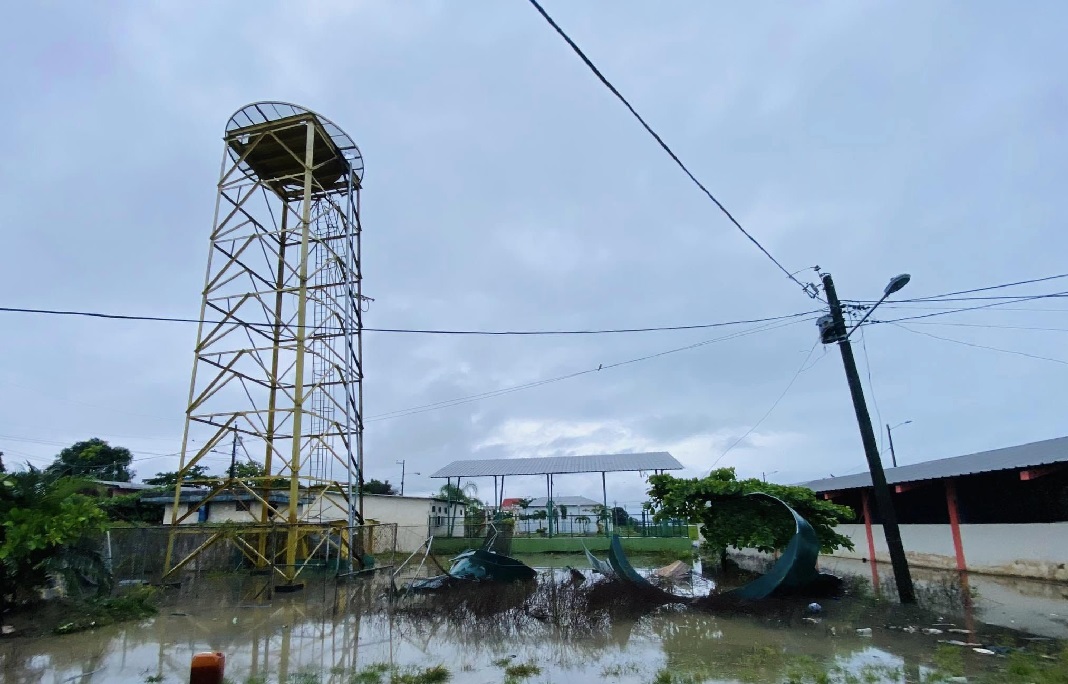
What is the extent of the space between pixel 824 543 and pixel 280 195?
19007 mm

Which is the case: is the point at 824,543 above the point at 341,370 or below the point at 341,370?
below

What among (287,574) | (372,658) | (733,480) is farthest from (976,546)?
(287,574)

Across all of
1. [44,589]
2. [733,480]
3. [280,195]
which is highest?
[280,195]

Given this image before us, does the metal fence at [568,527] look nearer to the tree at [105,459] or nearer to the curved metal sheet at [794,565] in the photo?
the curved metal sheet at [794,565]

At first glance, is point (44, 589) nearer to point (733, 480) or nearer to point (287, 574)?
point (287, 574)

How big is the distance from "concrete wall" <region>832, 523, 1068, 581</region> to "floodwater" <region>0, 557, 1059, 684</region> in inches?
243

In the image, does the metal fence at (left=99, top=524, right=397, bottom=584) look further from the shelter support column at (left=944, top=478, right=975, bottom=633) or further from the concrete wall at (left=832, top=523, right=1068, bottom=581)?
the shelter support column at (left=944, top=478, right=975, bottom=633)

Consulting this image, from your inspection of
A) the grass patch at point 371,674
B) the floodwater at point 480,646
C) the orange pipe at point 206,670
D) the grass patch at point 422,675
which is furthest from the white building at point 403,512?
the orange pipe at point 206,670

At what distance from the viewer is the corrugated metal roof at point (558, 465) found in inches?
1310

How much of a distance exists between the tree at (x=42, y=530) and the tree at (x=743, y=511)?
13.2 metres

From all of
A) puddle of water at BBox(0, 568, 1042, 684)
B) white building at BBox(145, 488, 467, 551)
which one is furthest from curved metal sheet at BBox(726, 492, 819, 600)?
white building at BBox(145, 488, 467, 551)

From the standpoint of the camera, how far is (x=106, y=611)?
11.7 meters

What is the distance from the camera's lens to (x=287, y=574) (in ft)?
47.5

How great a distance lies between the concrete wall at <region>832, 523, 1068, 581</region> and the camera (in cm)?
1471
